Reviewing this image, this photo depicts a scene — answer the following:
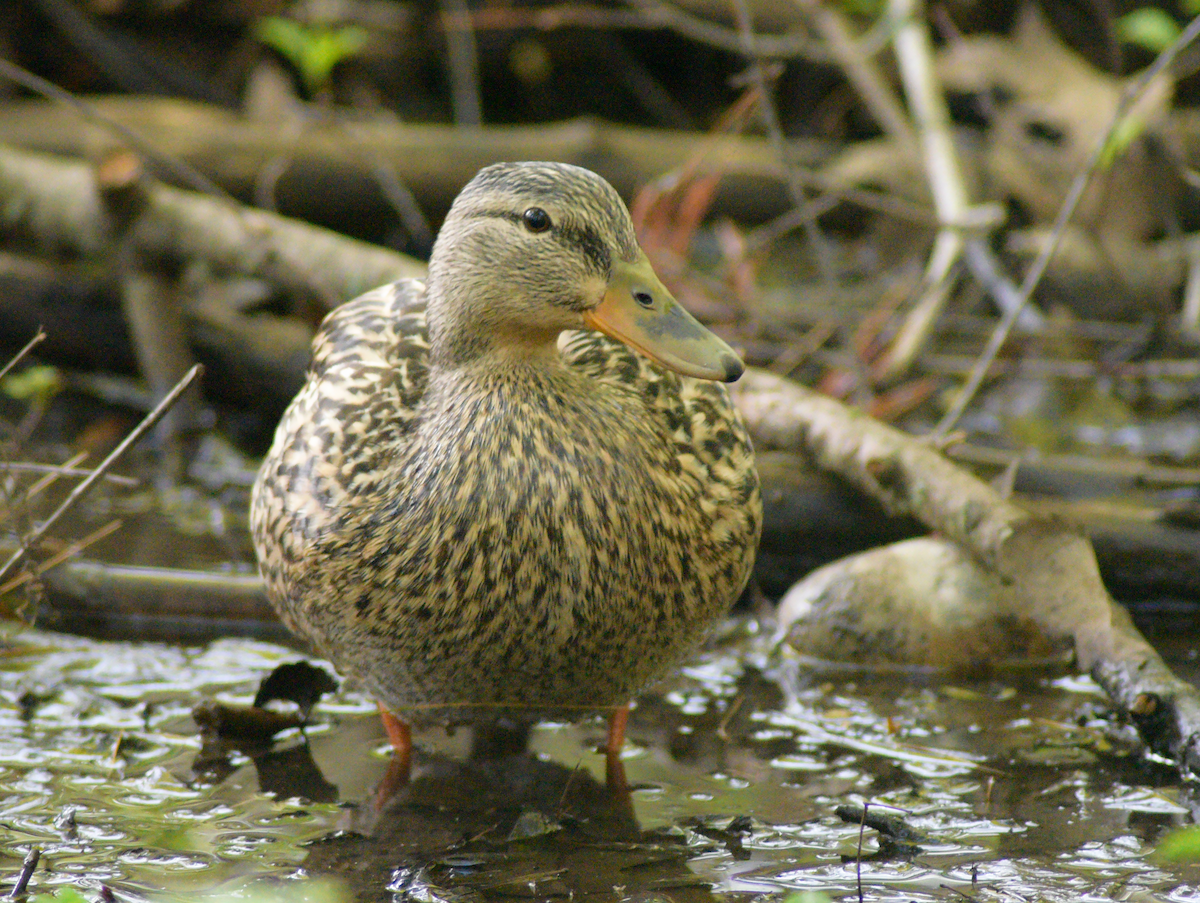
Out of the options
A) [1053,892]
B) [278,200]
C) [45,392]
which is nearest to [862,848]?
[1053,892]

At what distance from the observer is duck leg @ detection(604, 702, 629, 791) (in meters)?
3.39

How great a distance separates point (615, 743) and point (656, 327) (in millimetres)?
1119

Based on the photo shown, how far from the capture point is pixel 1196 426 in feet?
19.1

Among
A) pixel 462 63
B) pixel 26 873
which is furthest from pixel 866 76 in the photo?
pixel 26 873

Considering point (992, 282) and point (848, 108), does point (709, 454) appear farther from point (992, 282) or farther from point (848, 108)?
point (848, 108)

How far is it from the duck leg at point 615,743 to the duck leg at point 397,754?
0.50 m

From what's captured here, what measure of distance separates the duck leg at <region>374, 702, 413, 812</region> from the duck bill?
1.14 metres

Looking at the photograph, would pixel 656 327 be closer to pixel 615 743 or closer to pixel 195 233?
pixel 615 743

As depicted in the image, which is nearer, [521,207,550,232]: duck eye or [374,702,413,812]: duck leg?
[521,207,550,232]: duck eye

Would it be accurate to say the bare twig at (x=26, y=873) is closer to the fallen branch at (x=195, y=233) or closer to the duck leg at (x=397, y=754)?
the duck leg at (x=397, y=754)

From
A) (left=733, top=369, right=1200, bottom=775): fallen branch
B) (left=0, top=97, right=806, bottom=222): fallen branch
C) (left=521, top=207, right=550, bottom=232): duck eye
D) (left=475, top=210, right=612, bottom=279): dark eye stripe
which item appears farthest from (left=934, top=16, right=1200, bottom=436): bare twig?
(left=0, top=97, right=806, bottom=222): fallen branch

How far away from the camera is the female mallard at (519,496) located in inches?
114

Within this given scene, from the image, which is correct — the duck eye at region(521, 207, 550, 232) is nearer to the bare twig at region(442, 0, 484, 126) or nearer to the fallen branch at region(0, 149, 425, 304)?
the fallen branch at region(0, 149, 425, 304)

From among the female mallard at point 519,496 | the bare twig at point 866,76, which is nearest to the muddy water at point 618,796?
the female mallard at point 519,496
